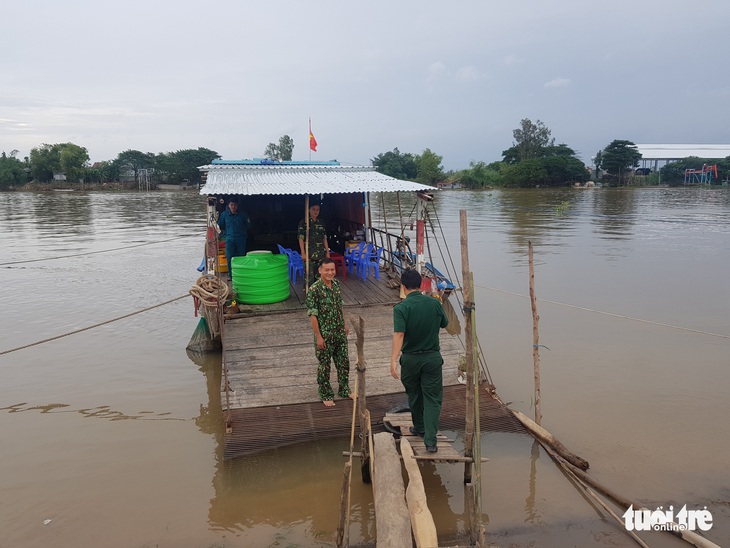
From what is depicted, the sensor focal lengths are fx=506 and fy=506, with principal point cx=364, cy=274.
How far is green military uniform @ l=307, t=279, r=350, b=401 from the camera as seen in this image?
5.02 meters

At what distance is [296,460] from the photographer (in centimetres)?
512

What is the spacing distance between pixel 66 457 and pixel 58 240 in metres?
18.4

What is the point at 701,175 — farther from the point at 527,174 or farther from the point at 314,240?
the point at 314,240

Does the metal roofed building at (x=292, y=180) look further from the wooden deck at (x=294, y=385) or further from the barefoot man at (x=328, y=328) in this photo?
the barefoot man at (x=328, y=328)

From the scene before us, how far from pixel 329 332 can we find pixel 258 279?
2.55 metres

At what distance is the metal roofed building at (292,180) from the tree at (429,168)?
177 ft

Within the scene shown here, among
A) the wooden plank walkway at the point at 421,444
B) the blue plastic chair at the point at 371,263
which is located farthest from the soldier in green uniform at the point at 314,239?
the wooden plank walkway at the point at 421,444

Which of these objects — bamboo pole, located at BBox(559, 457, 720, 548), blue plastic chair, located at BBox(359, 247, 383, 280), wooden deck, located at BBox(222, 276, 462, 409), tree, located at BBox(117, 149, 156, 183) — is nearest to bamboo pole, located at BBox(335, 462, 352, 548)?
wooden deck, located at BBox(222, 276, 462, 409)

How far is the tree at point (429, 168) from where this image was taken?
63.5 m

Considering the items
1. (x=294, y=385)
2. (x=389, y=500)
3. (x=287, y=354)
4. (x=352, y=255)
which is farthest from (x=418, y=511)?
(x=352, y=255)

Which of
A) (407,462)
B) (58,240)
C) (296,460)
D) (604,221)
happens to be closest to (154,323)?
(296,460)

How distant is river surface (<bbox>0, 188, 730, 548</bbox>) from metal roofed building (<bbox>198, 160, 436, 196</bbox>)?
2822 millimetres

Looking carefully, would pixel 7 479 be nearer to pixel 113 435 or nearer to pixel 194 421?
pixel 113 435

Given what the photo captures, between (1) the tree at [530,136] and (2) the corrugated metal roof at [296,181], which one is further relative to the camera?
(1) the tree at [530,136]
